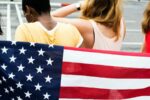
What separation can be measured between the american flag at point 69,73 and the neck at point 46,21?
0.16 metres

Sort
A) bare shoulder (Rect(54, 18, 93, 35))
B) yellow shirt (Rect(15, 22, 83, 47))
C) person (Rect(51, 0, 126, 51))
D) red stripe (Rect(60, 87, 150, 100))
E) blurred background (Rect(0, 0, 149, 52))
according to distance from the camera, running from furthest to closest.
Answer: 1. blurred background (Rect(0, 0, 149, 52))
2. person (Rect(51, 0, 126, 51))
3. bare shoulder (Rect(54, 18, 93, 35))
4. red stripe (Rect(60, 87, 150, 100))
5. yellow shirt (Rect(15, 22, 83, 47))

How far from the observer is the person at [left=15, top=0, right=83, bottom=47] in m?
3.96

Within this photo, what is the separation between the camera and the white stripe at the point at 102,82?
4.13 meters

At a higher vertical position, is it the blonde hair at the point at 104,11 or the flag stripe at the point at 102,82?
the blonde hair at the point at 104,11

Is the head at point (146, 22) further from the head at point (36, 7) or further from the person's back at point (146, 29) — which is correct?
the head at point (36, 7)

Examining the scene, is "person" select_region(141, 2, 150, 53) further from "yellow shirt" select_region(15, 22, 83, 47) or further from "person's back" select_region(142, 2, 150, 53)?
"yellow shirt" select_region(15, 22, 83, 47)

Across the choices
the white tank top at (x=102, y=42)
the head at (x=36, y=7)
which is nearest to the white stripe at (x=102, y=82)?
the white tank top at (x=102, y=42)

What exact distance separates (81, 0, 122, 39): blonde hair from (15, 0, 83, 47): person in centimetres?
44

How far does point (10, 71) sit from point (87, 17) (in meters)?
0.97

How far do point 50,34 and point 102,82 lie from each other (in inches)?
24.7

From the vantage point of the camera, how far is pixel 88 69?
13.7 feet

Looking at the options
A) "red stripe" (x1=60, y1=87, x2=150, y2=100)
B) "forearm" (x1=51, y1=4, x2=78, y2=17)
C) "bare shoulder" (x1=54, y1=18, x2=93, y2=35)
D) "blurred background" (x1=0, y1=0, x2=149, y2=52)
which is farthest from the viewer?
"blurred background" (x1=0, y1=0, x2=149, y2=52)

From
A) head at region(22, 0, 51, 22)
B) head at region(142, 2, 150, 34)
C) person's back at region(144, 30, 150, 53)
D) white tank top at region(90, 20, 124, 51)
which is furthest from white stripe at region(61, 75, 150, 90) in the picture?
head at region(142, 2, 150, 34)

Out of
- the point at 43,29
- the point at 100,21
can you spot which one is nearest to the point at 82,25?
the point at 100,21
